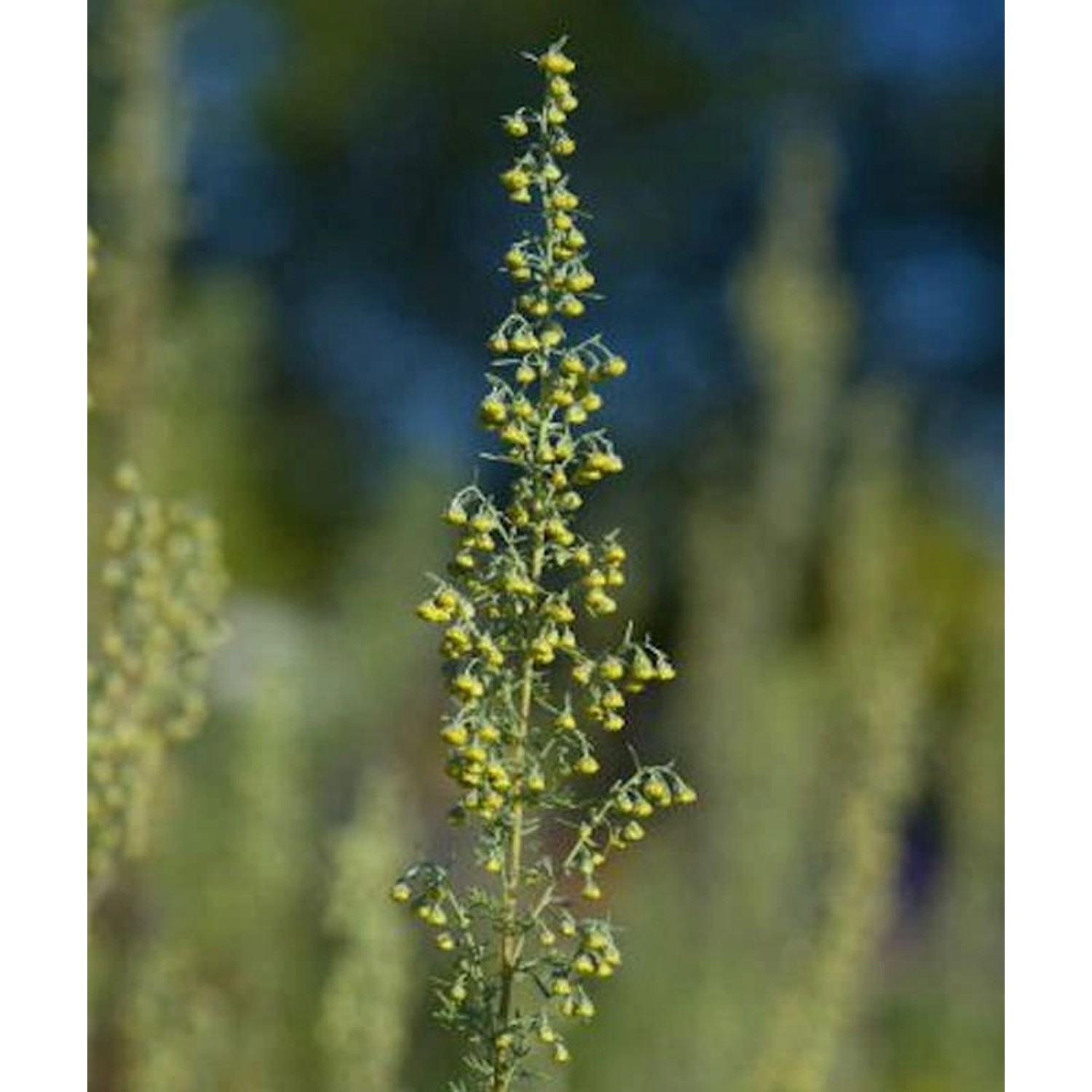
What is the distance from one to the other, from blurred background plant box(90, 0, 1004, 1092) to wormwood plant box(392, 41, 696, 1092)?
1.24 feet

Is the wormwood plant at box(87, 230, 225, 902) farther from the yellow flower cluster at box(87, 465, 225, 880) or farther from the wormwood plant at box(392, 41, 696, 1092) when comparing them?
the wormwood plant at box(392, 41, 696, 1092)

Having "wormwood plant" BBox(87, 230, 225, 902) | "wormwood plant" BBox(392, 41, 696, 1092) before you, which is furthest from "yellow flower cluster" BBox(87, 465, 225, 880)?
"wormwood plant" BBox(392, 41, 696, 1092)

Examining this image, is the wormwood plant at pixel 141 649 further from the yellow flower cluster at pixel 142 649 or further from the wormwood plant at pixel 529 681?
the wormwood plant at pixel 529 681

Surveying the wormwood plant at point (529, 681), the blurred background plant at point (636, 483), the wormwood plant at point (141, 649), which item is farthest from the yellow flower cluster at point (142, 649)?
the wormwood plant at point (529, 681)

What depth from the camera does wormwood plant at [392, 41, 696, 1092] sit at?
66.6 inches

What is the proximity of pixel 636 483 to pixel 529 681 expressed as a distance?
3080 millimetres

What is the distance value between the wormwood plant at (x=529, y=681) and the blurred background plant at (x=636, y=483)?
0.38 meters

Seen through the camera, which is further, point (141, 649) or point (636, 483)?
point (636, 483)

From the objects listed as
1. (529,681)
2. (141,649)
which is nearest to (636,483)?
(141,649)

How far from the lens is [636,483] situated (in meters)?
4.78

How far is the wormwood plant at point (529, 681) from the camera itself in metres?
1.69

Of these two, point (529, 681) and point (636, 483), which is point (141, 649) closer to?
point (529, 681)

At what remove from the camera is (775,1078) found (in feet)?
8.27
